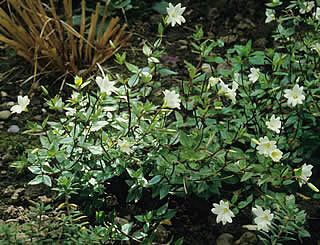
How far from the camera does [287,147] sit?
6.13ft

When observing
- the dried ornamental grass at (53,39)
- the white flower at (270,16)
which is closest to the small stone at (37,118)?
the dried ornamental grass at (53,39)

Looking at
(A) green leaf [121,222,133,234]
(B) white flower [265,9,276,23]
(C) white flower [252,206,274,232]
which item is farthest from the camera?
(B) white flower [265,9,276,23]

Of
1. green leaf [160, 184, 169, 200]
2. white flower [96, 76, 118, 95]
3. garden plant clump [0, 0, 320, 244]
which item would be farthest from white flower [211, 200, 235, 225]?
white flower [96, 76, 118, 95]

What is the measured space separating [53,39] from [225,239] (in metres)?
1.54

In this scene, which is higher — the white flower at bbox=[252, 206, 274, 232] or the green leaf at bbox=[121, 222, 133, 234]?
the white flower at bbox=[252, 206, 274, 232]

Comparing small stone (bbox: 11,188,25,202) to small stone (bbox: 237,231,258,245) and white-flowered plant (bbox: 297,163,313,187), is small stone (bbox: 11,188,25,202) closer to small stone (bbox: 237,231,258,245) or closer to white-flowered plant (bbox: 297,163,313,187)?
small stone (bbox: 237,231,258,245)

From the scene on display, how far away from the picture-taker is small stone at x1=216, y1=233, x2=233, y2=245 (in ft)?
5.89

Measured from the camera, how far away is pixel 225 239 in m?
1.80

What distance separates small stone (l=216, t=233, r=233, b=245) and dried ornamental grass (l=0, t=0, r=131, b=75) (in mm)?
1287

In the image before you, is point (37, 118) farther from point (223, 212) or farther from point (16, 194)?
point (223, 212)

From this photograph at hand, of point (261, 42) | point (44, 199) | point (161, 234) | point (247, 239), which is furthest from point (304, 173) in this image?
point (261, 42)

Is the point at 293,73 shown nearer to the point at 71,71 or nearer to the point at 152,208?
the point at 152,208

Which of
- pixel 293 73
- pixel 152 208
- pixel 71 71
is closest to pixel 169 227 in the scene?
pixel 152 208

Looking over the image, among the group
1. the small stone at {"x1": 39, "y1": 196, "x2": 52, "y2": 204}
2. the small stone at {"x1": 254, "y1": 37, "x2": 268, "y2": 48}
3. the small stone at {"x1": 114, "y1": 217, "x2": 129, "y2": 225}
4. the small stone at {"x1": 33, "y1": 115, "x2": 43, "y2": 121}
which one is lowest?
the small stone at {"x1": 114, "y1": 217, "x2": 129, "y2": 225}
